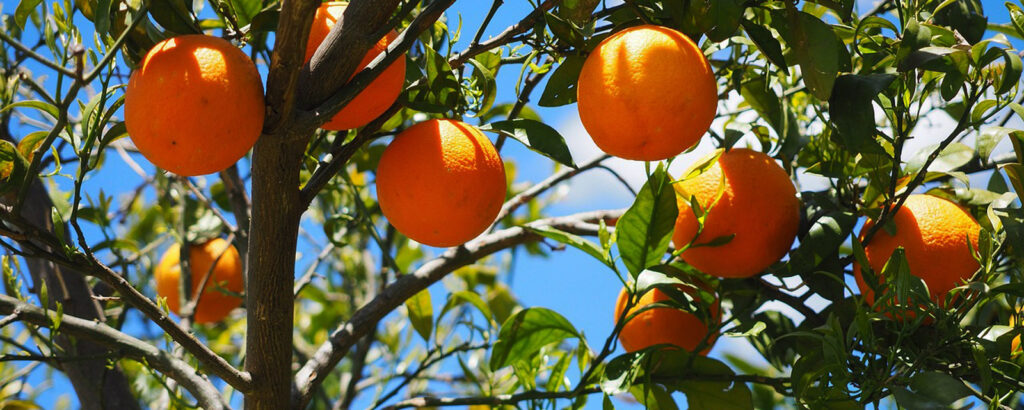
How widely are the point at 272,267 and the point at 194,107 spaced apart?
202 millimetres

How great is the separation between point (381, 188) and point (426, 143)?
2.8 inches

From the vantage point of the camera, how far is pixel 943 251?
34.8 inches

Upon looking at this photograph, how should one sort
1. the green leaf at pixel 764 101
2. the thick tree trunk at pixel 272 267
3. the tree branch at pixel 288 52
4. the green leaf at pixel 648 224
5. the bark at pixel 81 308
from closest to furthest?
the tree branch at pixel 288 52, the thick tree trunk at pixel 272 267, the green leaf at pixel 648 224, the green leaf at pixel 764 101, the bark at pixel 81 308

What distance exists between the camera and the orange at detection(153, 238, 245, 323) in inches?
59.3

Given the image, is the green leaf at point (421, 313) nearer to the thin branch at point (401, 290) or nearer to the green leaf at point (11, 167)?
the thin branch at point (401, 290)

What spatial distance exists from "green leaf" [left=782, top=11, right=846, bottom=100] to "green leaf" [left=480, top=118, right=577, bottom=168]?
0.71 ft

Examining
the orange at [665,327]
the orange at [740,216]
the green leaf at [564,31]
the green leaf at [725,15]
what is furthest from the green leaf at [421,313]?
the green leaf at [725,15]

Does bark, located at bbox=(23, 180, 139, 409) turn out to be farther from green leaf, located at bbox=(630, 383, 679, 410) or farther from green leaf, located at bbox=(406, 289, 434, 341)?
green leaf, located at bbox=(630, 383, 679, 410)

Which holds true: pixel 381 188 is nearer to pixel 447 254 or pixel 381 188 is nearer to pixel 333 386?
pixel 447 254

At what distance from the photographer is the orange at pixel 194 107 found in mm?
659

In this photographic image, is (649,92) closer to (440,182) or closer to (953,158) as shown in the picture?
(440,182)

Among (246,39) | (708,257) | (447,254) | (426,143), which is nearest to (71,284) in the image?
(447,254)

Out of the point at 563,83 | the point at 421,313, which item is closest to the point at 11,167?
the point at 563,83

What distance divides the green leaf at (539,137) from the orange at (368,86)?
0.10 meters
